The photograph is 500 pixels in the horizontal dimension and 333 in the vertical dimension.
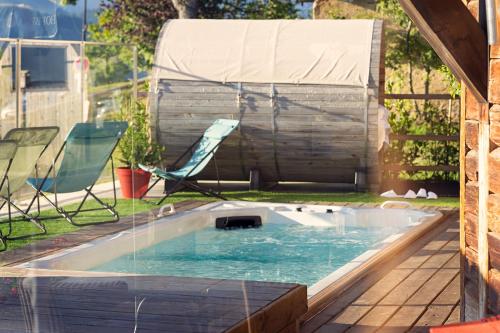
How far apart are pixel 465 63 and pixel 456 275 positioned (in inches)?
89.4

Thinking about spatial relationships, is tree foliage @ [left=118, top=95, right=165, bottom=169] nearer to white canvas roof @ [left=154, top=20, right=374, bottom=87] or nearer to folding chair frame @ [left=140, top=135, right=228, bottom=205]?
folding chair frame @ [left=140, top=135, right=228, bottom=205]

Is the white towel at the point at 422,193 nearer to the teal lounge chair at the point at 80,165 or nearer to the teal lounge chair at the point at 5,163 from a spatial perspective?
the teal lounge chair at the point at 80,165

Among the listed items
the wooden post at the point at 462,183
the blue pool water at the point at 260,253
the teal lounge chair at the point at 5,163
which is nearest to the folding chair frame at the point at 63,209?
the teal lounge chair at the point at 5,163

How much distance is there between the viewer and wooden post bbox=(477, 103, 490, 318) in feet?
10.6

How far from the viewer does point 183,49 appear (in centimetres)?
948

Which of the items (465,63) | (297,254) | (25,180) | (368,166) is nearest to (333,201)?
(368,166)

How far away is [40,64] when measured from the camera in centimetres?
476

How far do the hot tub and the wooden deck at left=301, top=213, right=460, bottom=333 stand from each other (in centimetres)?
24

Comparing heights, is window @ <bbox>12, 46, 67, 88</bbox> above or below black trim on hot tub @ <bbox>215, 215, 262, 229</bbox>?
above

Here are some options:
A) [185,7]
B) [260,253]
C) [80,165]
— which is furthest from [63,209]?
[185,7]

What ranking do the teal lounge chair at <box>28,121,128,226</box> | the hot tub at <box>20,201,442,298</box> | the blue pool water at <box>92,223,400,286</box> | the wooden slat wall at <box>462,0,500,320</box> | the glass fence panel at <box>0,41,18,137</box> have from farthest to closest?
the blue pool water at <box>92,223,400,286</box>, the hot tub at <box>20,201,442,298</box>, the teal lounge chair at <box>28,121,128,226</box>, the glass fence panel at <box>0,41,18,137</box>, the wooden slat wall at <box>462,0,500,320</box>

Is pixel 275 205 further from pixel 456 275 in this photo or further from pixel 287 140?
pixel 456 275

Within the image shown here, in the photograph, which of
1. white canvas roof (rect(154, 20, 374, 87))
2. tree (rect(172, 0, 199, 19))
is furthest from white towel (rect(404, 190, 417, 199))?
tree (rect(172, 0, 199, 19))

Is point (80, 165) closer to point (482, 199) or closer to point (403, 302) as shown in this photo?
point (403, 302)
